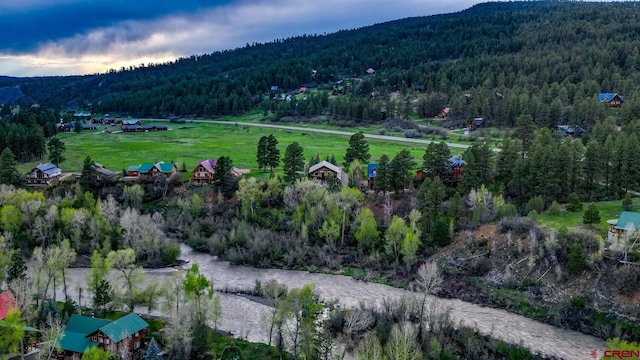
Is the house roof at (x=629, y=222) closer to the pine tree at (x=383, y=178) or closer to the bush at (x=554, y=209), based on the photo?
the bush at (x=554, y=209)

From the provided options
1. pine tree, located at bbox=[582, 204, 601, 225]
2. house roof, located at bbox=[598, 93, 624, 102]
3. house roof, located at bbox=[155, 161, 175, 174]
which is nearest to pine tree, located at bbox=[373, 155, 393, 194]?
pine tree, located at bbox=[582, 204, 601, 225]

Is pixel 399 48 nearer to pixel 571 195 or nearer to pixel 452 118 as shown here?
pixel 452 118

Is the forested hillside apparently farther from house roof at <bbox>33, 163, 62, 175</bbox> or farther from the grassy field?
house roof at <bbox>33, 163, 62, 175</bbox>

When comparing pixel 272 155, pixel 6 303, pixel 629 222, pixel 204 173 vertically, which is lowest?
pixel 6 303

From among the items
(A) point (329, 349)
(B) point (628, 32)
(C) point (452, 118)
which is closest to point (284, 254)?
(A) point (329, 349)

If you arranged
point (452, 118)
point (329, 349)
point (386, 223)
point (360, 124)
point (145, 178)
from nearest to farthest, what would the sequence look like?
point (329, 349)
point (386, 223)
point (145, 178)
point (452, 118)
point (360, 124)

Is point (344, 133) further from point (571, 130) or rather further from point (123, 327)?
point (123, 327)

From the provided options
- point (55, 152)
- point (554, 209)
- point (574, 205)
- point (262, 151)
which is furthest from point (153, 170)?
point (574, 205)
